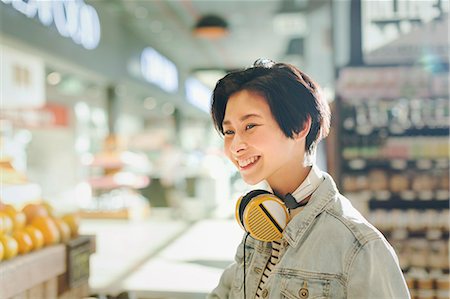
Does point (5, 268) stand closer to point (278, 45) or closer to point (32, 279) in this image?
point (32, 279)

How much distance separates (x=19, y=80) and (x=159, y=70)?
22.9 ft

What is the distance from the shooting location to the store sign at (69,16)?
18.8 ft

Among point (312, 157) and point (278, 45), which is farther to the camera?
point (278, 45)

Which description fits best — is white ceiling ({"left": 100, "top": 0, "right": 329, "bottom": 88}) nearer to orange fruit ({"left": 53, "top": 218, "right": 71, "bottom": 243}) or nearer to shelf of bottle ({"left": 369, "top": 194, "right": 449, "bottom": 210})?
shelf of bottle ({"left": 369, "top": 194, "right": 449, "bottom": 210})

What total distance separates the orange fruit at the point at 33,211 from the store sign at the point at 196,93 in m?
12.9

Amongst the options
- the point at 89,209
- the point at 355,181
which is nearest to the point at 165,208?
the point at 89,209

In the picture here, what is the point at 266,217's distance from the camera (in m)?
1.35

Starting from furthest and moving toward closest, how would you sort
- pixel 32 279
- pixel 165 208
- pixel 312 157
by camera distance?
pixel 165 208 → pixel 32 279 → pixel 312 157

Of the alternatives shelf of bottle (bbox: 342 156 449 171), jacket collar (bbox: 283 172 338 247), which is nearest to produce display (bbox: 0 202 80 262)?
jacket collar (bbox: 283 172 338 247)

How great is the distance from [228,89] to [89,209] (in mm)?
8899

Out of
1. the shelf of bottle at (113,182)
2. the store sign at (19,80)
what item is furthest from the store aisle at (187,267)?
the shelf of bottle at (113,182)

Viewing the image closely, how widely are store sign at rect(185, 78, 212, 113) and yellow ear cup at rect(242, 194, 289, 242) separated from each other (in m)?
14.3

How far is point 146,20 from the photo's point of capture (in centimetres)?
1002

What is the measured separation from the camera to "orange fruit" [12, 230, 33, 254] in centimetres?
233
